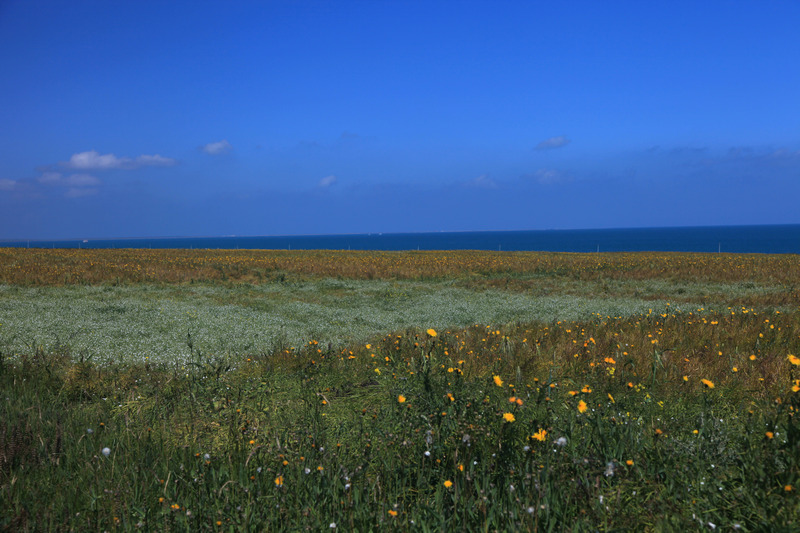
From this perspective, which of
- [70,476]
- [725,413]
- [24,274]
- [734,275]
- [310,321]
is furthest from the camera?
[734,275]

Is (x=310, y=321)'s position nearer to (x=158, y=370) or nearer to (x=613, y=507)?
(x=158, y=370)

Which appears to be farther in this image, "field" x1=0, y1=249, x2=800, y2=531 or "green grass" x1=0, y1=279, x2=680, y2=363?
"green grass" x1=0, y1=279, x2=680, y2=363

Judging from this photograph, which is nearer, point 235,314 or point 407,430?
point 407,430

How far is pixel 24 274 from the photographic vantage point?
22.5 m

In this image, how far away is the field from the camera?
9.17ft

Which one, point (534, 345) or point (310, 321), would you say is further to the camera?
point (310, 321)

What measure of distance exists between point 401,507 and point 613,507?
136 cm

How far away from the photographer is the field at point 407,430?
9.17 ft

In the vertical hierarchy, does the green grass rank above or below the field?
below

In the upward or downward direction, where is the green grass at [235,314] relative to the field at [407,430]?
downward

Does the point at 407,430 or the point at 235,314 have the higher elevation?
the point at 407,430

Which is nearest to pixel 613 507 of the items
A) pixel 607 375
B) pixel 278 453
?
pixel 278 453

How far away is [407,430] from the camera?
13.2 ft

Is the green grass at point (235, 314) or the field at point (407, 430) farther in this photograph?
the green grass at point (235, 314)
